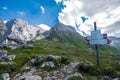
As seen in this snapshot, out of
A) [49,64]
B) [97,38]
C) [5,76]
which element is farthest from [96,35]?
[5,76]

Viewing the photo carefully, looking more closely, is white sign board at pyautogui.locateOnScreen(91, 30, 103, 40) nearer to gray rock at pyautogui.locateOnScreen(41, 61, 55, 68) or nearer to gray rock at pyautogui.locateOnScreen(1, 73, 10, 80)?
gray rock at pyautogui.locateOnScreen(41, 61, 55, 68)

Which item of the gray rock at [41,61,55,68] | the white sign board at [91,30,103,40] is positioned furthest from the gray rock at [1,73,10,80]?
the white sign board at [91,30,103,40]

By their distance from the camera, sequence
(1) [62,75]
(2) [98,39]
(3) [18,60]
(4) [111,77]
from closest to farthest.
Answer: (4) [111,77] < (1) [62,75] < (2) [98,39] < (3) [18,60]

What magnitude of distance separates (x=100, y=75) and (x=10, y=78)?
1115 centimetres

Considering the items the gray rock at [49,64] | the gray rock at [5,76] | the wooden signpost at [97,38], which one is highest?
the wooden signpost at [97,38]

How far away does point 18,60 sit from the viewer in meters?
31.1

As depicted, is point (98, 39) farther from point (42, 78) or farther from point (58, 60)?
point (42, 78)

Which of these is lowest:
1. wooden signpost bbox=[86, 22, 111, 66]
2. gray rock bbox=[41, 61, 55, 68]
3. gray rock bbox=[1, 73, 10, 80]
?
gray rock bbox=[1, 73, 10, 80]

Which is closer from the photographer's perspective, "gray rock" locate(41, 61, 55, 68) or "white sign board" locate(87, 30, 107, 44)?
"white sign board" locate(87, 30, 107, 44)

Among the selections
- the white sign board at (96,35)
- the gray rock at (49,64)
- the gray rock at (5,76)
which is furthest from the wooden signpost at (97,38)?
the gray rock at (5,76)

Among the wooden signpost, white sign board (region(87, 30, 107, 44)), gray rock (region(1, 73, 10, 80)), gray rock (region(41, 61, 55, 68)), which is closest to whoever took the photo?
gray rock (region(1, 73, 10, 80))

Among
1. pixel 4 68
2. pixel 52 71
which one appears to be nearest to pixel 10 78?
pixel 4 68

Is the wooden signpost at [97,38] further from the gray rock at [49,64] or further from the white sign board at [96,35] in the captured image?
the gray rock at [49,64]

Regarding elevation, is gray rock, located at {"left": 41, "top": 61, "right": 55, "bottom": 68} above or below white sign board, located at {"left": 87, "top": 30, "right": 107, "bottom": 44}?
below
